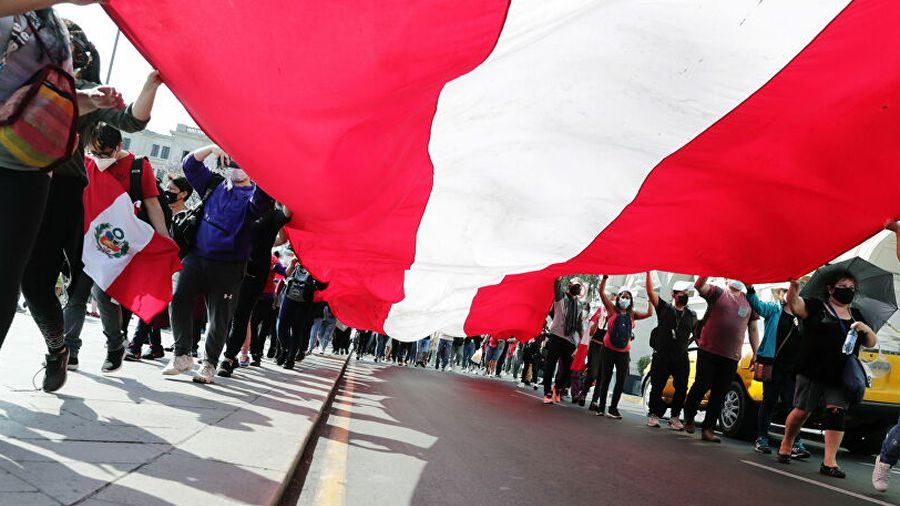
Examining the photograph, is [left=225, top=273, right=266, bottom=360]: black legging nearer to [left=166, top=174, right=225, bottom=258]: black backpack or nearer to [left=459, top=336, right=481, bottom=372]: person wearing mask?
[left=166, top=174, right=225, bottom=258]: black backpack

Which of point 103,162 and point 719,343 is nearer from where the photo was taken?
point 103,162

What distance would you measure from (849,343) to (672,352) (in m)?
3.81

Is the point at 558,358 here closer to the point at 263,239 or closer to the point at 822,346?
the point at 822,346

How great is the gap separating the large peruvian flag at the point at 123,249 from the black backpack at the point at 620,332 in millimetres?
8431

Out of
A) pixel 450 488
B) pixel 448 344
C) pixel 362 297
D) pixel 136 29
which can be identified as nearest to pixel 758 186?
pixel 450 488

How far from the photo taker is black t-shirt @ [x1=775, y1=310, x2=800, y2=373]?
30.1 feet

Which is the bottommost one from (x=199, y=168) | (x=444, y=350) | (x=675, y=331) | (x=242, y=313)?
(x=242, y=313)

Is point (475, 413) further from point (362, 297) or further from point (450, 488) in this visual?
point (450, 488)

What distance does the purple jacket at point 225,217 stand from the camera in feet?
22.5

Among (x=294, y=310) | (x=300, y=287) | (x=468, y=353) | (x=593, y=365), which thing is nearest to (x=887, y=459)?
(x=300, y=287)

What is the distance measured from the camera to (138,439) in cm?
397

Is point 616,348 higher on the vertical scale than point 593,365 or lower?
higher

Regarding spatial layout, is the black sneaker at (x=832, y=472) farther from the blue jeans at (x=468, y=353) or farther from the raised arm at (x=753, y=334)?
the blue jeans at (x=468, y=353)

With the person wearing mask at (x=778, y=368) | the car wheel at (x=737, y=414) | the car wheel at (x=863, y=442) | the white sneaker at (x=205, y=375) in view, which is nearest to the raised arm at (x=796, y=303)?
the person wearing mask at (x=778, y=368)
